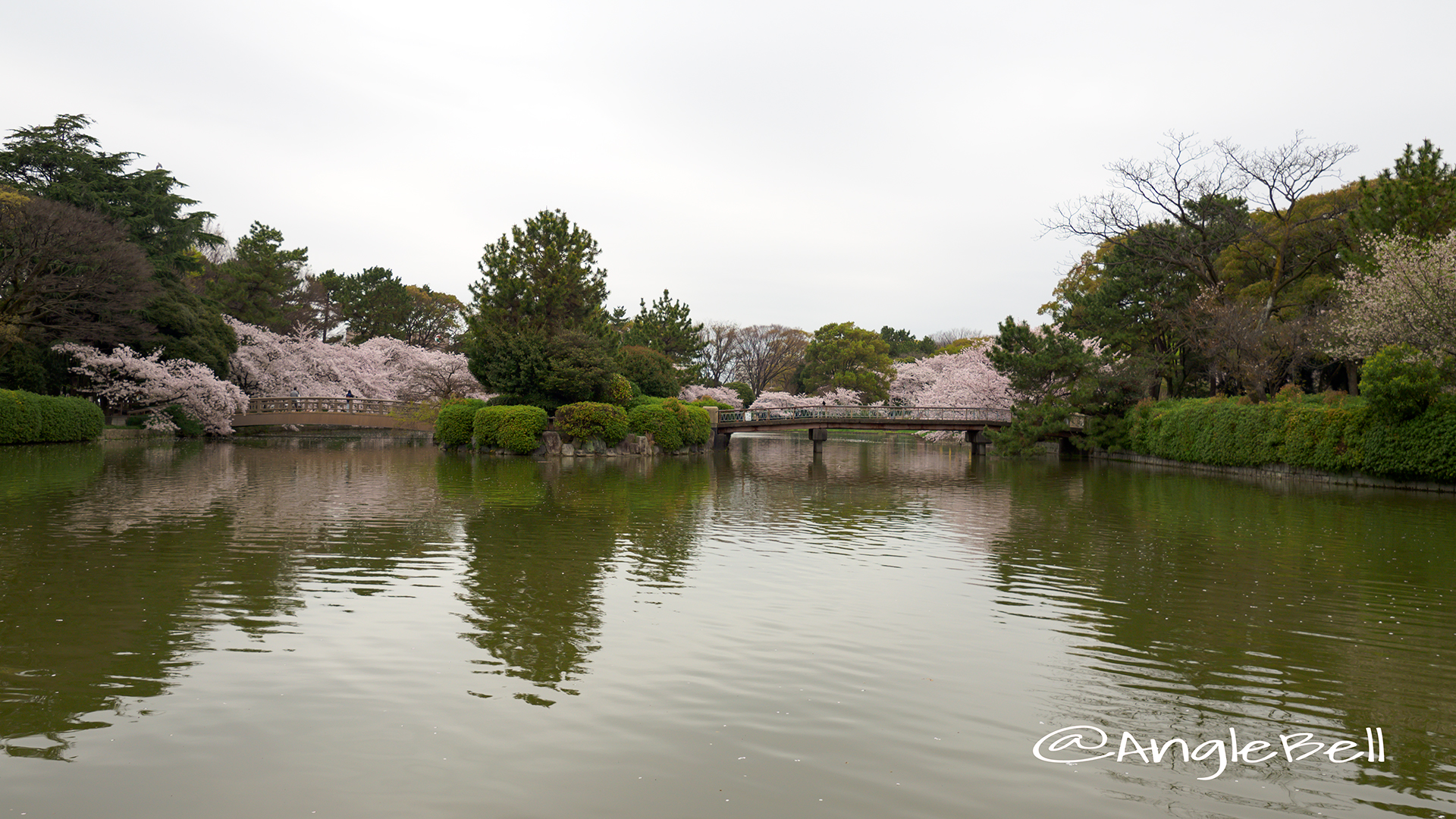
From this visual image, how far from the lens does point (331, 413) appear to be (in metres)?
56.7

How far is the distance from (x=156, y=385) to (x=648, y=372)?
25.9 meters

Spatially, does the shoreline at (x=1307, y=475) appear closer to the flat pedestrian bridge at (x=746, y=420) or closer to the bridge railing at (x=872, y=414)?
the bridge railing at (x=872, y=414)

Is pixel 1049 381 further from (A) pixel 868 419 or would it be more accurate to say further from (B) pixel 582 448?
(B) pixel 582 448

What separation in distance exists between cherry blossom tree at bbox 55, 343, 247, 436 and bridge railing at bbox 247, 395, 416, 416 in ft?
18.9

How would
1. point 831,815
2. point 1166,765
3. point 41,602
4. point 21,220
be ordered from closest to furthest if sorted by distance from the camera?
1. point 831,815
2. point 1166,765
3. point 41,602
4. point 21,220

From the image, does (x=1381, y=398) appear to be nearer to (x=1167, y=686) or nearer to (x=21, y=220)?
(x=1167, y=686)

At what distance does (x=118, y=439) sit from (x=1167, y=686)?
50584mm

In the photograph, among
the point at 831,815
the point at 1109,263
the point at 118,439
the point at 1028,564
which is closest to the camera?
the point at 831,815

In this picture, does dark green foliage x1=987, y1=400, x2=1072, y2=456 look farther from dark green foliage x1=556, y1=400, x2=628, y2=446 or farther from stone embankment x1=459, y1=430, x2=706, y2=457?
dark green foliage x1=556, y1=400, x2=628, y2=446

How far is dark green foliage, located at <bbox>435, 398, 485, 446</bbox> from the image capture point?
4497 centimetres

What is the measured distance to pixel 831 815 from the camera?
4977 millimetres

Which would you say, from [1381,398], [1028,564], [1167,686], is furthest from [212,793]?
[1381,398]

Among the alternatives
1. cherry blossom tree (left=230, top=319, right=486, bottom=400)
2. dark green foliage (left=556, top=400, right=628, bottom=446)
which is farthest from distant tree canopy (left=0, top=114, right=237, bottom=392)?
dark green foliage (left=556, top=400, right=628, bottom=446)

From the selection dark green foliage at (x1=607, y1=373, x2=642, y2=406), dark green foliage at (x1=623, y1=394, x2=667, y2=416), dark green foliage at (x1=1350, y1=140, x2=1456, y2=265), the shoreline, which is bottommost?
the shoreline
